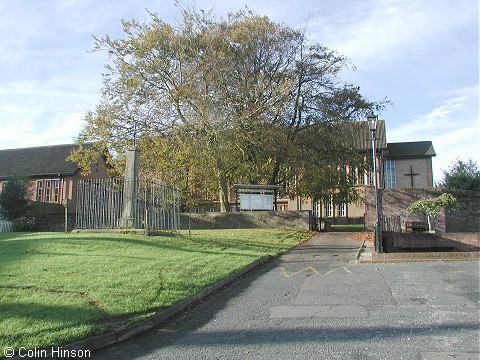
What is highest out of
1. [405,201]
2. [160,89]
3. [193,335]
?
[160,89]

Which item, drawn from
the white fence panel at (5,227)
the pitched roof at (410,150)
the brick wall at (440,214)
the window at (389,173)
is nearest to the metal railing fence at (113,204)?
the brick wall at (440,214)

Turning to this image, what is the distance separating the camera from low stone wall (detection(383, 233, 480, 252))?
1917 centimetres

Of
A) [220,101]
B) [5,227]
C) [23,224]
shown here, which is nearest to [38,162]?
[5,227]

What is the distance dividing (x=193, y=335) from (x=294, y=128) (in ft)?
83.3

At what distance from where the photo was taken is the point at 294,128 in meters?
31.1

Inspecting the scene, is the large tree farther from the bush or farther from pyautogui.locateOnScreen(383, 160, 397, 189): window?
pyautogui.locateOnScreen(383, 160, 397, 189): window

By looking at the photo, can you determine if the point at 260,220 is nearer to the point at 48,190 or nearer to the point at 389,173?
the point at 48,190

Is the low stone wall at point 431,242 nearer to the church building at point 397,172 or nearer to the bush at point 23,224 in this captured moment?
the bush at point 23,224

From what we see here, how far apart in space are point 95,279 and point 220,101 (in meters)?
18.1

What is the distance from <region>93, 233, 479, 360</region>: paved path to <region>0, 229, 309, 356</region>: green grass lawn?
62 cm

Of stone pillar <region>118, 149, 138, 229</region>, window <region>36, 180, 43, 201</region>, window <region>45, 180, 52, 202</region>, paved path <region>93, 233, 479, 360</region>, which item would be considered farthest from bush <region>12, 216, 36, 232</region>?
paved path <region>93, 233, 479, 360</region>

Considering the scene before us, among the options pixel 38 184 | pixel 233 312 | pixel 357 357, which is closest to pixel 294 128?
pixel 233 312

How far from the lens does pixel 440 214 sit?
1001 inches

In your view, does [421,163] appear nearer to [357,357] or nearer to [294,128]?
[294,128]
